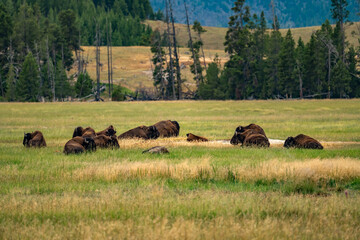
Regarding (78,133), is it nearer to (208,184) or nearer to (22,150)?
(22,150)

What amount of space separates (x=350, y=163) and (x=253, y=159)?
3076mm

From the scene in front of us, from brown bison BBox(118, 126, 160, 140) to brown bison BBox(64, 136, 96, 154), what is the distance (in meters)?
4.66

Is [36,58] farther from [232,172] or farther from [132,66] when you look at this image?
[232,172]

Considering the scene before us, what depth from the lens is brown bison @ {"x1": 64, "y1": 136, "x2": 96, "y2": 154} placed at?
1555 cm

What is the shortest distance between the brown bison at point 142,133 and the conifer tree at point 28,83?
5542 cm

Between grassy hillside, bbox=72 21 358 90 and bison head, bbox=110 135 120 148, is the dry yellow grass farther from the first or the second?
grassy hillside, bbox=72 21 358 90

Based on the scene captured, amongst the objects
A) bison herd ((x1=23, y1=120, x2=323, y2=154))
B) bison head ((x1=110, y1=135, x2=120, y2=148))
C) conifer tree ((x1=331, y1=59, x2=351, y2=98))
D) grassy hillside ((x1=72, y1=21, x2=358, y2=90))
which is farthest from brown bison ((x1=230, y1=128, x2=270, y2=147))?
grassy hillside ((x1=72, y1=21, x2=358, y2=90))

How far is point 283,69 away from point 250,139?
5534 cm

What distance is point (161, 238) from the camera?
19.9 feet

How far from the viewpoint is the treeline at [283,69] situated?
69500mm

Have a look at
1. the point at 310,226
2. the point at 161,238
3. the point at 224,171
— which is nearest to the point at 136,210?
the point at 161,238

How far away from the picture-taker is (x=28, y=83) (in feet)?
241

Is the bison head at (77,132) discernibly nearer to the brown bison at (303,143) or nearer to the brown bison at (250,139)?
the brown bison at (250,139)

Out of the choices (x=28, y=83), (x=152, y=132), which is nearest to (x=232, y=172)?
(x=152, y=132)
